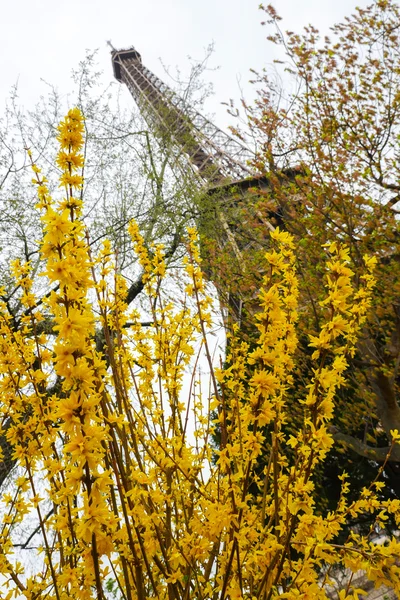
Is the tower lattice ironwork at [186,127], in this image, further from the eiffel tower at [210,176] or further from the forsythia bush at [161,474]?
the forsythia bush at [161,474]

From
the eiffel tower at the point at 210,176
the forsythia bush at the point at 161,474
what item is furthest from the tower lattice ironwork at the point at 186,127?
the forsythia bush at the point at 161,474

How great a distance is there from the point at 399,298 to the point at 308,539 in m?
5.46

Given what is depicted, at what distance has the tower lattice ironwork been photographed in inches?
482

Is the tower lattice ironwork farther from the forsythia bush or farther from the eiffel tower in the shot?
the forsythia bush

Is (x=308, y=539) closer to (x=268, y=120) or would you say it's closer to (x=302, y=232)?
(x=302, y=232)

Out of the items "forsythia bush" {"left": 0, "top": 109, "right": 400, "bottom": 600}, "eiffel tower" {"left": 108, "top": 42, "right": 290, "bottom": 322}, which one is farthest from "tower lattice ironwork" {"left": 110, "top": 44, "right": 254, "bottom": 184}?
"forsythia bush" {"left": 0, "top": 109, "right": 400, "bottom": 600}

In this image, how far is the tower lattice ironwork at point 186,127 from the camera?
40.1ft

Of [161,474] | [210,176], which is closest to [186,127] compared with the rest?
[210,176]

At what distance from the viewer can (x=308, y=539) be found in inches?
68.6

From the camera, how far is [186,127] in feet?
40.5

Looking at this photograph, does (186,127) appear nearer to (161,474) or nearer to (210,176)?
(210,176)

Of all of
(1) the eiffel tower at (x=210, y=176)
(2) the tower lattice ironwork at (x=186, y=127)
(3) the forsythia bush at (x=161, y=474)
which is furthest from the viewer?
(2) the tower lattice ironwork at (x=186, y=127)

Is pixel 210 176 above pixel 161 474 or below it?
above

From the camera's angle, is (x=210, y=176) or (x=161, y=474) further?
(x=210, y=176)
